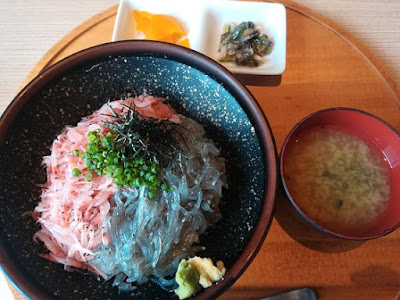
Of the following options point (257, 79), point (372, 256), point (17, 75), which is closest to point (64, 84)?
point (17, 75)

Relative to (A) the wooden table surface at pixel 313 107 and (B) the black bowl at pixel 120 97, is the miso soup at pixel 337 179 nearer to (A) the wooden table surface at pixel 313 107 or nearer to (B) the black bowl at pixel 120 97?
(A) the wooden table surface at pixel 313 107

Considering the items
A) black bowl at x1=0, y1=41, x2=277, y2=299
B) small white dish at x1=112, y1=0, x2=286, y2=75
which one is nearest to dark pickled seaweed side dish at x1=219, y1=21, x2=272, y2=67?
small white dish at x1=112, y1=0, x2=286, y2=75

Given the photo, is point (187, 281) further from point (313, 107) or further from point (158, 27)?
point (158, 27)

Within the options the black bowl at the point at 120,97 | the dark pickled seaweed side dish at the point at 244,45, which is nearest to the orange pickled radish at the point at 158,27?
the dark pickled seaweed side dish at the point at 244,45

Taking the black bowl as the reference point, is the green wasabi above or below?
below

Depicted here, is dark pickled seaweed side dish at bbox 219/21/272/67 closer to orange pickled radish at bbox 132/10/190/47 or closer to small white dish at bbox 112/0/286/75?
small white dish at bbox 112/0/286/75

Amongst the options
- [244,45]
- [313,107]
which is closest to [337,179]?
[313,107]

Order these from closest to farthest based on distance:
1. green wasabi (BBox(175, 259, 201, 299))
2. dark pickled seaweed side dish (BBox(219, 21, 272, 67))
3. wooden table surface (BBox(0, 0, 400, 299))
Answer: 1. green wasabi (BBox(175, 259, 201, 299))
2. wooden table surface (BBox(0, 0, 400, 299))
3. dark pickled seaweed side dish (BBox(219, 21, 272, 67))
